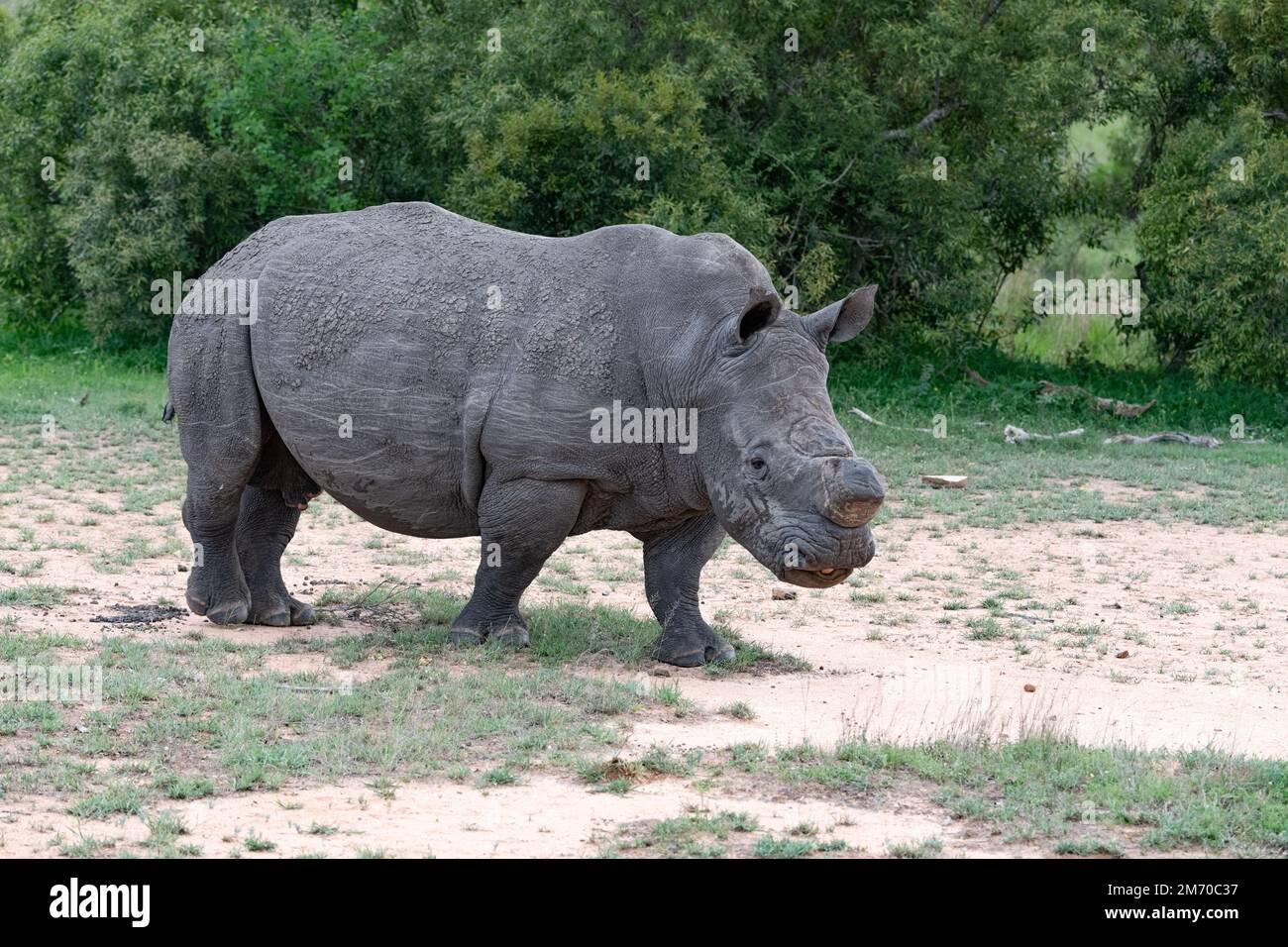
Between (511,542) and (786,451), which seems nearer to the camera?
(786,451)

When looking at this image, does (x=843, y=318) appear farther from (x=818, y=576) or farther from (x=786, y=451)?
(x=818, y=576)

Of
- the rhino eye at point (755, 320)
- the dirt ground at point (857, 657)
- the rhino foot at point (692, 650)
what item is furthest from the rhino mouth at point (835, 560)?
the rhino eye at point (755, 320)

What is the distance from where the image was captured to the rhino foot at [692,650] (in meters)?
8.65

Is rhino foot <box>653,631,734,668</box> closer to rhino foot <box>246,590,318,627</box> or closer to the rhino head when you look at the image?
the rhino head

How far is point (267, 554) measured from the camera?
9586 mm

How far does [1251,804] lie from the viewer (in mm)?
6238

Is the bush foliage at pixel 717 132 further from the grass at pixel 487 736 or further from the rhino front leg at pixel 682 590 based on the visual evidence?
the rhino front leg at pixel 682 590

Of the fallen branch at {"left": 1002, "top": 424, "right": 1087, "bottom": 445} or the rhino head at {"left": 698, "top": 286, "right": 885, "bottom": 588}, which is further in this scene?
the fallen branch at {"left": 1002, "top": 424, "right": 1087, "bottom": 445}

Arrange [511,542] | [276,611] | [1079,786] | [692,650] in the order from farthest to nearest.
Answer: [276,611], [692,650], [511,542], [1079,786]

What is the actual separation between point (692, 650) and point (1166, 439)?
34.3ft

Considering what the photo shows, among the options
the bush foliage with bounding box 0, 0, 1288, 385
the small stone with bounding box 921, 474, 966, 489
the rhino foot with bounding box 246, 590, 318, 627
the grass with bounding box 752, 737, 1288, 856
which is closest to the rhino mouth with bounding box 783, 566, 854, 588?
the grass with bounding box 752, 737, 1288, 856

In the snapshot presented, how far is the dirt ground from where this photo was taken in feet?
19.6

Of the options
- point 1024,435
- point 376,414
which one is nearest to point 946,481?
point 1024,435
